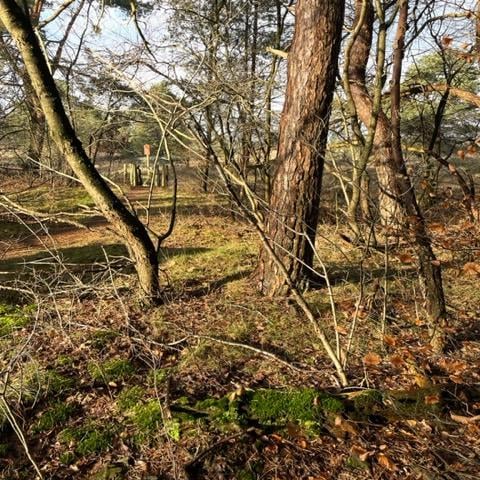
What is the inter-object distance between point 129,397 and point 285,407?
1215 millimetres

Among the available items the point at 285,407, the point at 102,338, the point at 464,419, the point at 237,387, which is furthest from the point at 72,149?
the point at 464,419

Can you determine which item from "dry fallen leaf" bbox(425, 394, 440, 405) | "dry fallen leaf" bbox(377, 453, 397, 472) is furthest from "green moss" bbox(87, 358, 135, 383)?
"dry fallen leaf" bbox(425, 394, 440, 405)

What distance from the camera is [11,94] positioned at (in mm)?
10211

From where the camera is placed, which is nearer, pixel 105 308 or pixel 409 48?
pixel 105 308

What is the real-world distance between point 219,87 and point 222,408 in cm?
374

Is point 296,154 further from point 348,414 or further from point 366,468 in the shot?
point 366,468

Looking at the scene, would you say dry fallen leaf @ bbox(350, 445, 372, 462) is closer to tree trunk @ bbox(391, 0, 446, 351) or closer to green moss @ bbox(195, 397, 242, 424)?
green moss @ bbox(195, 397, 242, 424)

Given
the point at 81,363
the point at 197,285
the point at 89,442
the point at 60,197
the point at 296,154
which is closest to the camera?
the point at 89,442

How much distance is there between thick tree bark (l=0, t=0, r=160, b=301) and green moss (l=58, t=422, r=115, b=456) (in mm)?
1802

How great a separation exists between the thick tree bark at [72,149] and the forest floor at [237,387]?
1.54 feet

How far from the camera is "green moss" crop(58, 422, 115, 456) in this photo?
2.83 metres

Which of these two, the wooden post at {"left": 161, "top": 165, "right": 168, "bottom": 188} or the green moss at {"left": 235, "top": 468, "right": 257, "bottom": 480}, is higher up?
the wooden post at {"left": 161, "top": 165, "right": 168, "bottom": 188}

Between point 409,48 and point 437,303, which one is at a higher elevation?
point 409,48

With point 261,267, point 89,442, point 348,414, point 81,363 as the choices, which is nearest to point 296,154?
point 261,267
